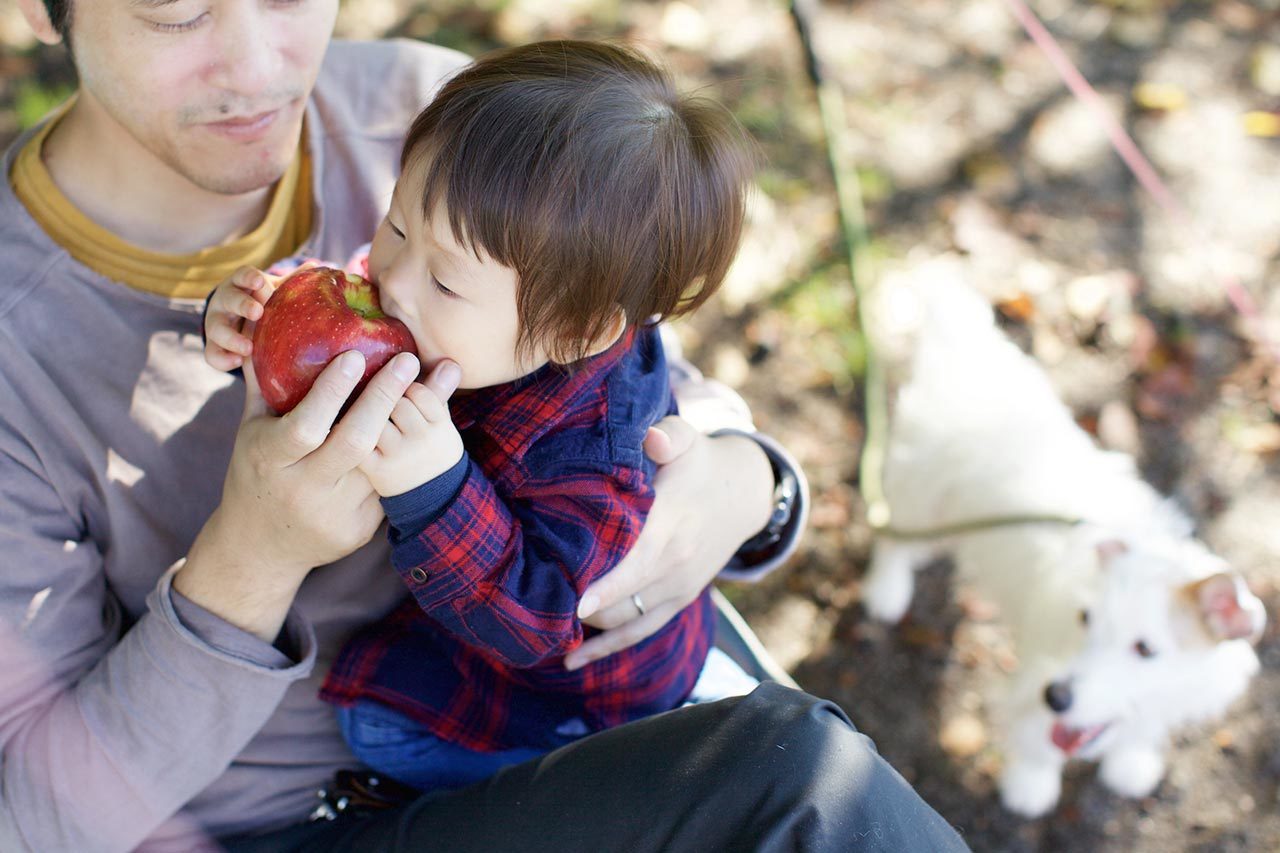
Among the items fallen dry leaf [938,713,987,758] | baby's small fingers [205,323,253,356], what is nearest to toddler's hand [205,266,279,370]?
baby's small fingers [205,323,253,356]

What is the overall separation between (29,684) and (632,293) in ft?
3.03

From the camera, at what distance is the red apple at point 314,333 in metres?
1.26

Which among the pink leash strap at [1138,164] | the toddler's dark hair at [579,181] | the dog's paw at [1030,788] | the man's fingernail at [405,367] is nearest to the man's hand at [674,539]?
the toddler's dark hair at [579,181]

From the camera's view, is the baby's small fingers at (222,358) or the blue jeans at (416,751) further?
the blue jeans at (416,751)

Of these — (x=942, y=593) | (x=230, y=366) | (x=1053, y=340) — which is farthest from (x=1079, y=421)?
(x=230, y=366)

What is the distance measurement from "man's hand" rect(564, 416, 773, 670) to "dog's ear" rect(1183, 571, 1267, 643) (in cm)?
86

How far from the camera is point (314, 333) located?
1.26 meters

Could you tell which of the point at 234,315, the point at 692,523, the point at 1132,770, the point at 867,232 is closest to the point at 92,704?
the point at 234,315

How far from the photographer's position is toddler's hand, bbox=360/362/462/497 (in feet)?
4.11

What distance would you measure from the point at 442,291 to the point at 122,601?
70 cm

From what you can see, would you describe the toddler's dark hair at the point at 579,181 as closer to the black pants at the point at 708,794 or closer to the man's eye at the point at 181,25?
the man's eye at the point at 181,25

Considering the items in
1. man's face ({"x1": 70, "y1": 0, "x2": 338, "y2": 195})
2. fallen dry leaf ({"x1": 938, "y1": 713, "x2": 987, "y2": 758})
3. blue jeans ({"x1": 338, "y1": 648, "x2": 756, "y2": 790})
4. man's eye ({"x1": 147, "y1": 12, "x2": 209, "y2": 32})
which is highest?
man's eye ({"x1": 147, "y1": 12, "x2": 209, "y2": 32})

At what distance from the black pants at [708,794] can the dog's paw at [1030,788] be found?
3.91 ft

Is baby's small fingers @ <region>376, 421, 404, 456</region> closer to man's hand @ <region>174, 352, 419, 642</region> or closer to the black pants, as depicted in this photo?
man's hand @ <region>174, 352, 419, 642</region>
